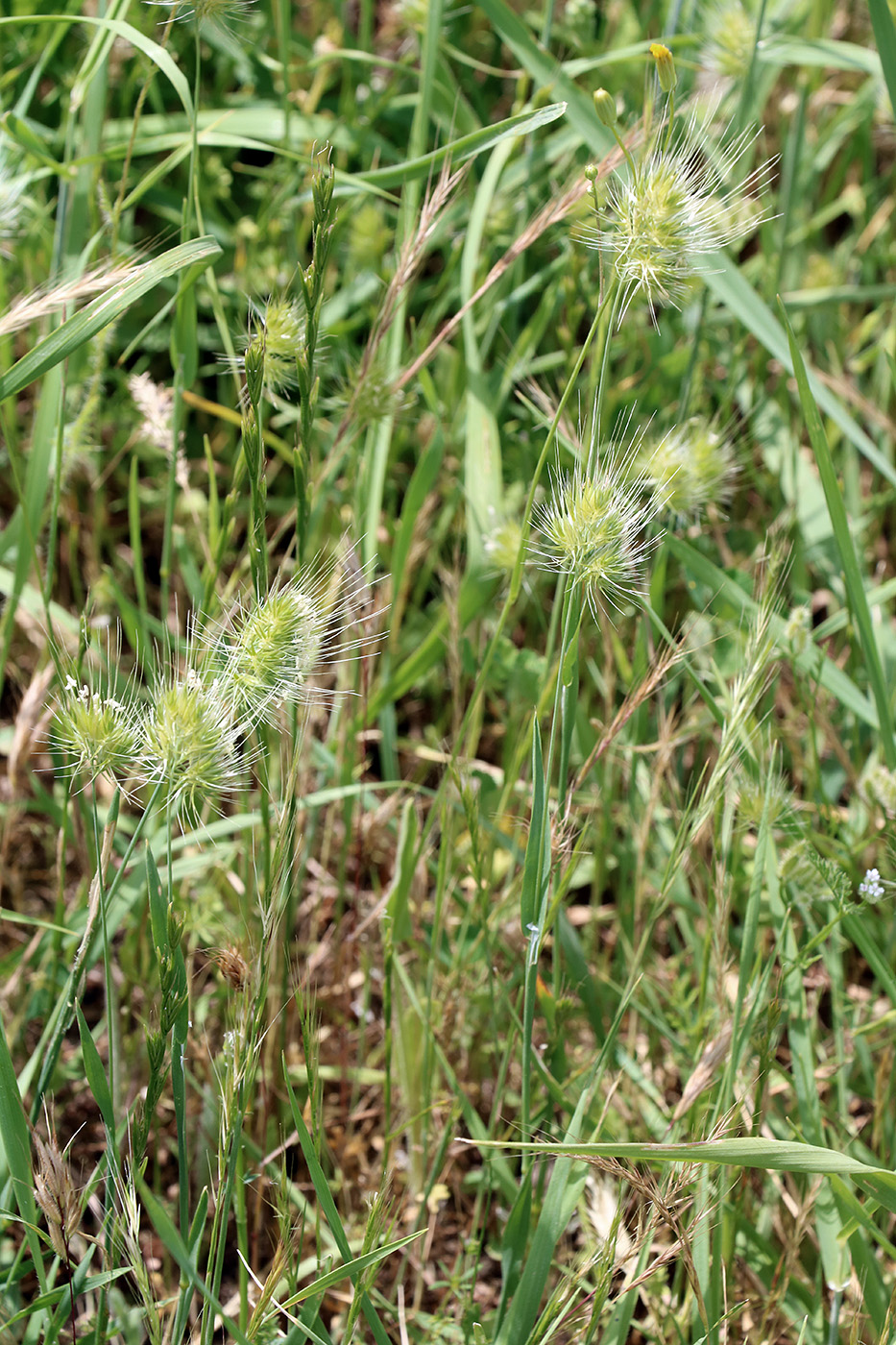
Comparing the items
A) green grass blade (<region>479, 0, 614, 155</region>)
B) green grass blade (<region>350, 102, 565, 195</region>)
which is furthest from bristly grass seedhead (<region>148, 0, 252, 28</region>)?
green grass blade (<region>479, 0, 614, 155</region>)

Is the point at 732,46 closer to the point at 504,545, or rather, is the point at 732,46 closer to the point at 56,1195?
the point at 504,545

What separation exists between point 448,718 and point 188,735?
730mm

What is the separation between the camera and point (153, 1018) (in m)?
0.75

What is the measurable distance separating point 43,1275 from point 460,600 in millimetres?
684

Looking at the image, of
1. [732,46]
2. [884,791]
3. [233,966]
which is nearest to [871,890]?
[884,791]

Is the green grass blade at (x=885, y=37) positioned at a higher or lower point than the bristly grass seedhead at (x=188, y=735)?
higher

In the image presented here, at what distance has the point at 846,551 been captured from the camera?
90cm

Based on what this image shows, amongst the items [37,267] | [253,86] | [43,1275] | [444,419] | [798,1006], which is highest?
[253,86]

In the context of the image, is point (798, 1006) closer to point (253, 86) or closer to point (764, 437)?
point (764, 437)

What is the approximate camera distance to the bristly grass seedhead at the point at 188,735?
0.67 meters

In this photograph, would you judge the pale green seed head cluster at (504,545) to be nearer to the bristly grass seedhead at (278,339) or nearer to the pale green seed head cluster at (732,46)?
the bristly grass seedhead at (278,339)

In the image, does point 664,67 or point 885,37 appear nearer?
point 664,67

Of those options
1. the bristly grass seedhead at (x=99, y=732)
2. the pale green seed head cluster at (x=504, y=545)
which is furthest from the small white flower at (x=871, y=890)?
the bristly grass seedhead at (x=99, y=732)

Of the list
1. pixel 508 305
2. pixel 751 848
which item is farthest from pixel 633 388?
pixel 751 848
